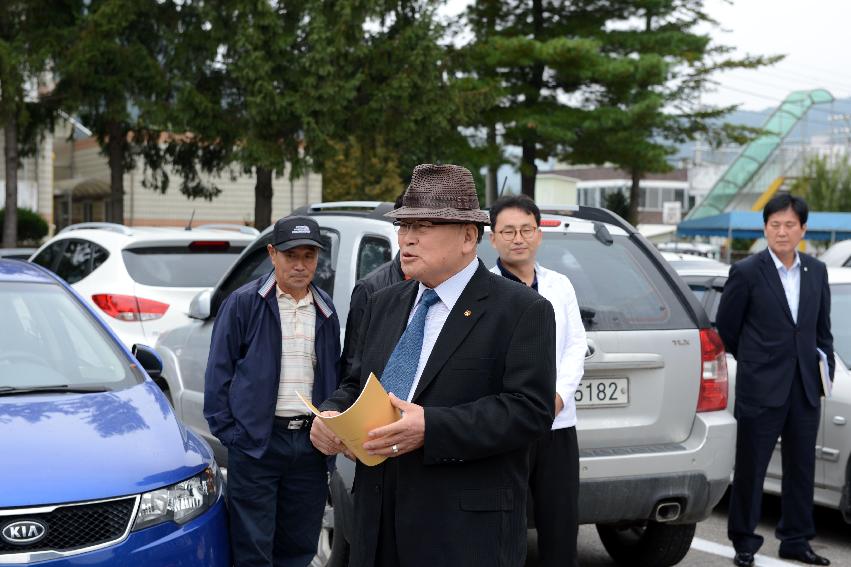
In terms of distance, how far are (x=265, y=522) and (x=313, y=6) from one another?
24293 millimetres

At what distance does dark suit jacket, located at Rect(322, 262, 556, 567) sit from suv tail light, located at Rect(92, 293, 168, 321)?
6.60 meters

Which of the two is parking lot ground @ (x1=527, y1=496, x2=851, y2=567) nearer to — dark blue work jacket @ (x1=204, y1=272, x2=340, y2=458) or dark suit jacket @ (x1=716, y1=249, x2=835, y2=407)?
dark suit jacket @ (x1=716, y1=249, x2=835, y2=407)

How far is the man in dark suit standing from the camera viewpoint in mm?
6230

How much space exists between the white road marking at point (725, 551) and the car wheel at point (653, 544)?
63 centimetres

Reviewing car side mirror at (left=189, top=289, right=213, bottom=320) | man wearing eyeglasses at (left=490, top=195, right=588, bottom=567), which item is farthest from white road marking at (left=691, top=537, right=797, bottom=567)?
car side mirror at (left=189, top=289, right=213, bottom=320)

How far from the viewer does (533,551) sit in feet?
21.1

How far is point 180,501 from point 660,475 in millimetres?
2199

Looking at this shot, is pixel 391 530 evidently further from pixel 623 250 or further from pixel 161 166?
pixel 161 166

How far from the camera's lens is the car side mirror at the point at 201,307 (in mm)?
6430

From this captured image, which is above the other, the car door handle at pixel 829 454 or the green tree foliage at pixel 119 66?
the green tree foliage at pixel 119 66

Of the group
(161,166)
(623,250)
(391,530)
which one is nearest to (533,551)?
(623,250)

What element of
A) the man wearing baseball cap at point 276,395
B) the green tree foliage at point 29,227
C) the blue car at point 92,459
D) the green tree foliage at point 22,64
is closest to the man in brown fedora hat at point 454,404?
the blue car at point 92,459

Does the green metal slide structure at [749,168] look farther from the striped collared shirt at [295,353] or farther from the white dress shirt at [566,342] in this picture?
the striped collared shirt at [295,353]

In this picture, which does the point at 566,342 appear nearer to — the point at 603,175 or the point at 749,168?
the point at 749,168
